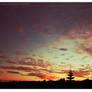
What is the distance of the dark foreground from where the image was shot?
6.63 ft

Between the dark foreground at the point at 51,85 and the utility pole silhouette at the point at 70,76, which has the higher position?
the utility pole silhouette at the point at 70,76

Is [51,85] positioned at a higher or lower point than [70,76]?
lower

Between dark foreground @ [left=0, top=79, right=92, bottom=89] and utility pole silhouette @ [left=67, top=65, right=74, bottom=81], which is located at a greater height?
utility pole silhouette @ [left=67, top=65, right=74, bottom=81]

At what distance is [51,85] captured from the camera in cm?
204

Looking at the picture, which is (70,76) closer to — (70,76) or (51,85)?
(70,76)

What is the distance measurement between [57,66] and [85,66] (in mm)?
380

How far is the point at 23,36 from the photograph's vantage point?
2072 millimetres

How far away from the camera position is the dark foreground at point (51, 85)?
202 centimetres

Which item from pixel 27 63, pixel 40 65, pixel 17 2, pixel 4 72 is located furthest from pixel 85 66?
pixel 17 2

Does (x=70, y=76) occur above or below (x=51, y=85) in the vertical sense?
above

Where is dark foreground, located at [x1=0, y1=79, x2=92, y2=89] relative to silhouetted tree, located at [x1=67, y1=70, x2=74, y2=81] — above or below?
below

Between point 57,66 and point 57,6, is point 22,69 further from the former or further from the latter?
point 57,6

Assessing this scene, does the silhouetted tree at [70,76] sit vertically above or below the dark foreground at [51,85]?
above

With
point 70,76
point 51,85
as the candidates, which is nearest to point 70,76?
point 70,76
